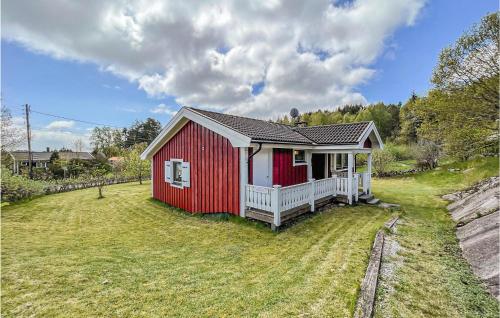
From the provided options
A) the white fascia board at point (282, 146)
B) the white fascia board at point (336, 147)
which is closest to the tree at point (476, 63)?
the white fascia board at point (336, 147)

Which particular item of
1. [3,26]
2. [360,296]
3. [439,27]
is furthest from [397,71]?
[3,26]

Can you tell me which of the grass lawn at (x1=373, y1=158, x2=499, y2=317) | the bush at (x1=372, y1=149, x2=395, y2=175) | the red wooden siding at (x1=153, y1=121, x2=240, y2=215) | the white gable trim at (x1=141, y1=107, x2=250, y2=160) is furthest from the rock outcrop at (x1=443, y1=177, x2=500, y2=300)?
the bush at (x1=372, y1=149, x2=395, y2=175)

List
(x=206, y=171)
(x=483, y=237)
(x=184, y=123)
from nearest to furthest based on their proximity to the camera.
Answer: (x=483, y=237) → (x=206, y=171) → (x=184, y=123)

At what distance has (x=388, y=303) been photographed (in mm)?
2996

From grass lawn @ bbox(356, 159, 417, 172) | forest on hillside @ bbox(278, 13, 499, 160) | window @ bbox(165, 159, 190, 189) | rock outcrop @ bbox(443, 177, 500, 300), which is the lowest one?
rock outcrop @ bbox(443, 177, 500, 300)

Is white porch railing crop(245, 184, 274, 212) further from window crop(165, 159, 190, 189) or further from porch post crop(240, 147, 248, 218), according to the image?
window crop(165, 159, 190, 189)

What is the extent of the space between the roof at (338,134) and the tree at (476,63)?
176 inches

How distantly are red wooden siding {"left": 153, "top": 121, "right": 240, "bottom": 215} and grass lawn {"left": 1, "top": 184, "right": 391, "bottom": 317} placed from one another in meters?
0.77

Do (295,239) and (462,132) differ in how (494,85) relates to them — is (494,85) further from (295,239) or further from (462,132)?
(295,239)

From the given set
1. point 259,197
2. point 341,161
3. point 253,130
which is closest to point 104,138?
point 253,130

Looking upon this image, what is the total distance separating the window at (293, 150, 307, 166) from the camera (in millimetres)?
9383

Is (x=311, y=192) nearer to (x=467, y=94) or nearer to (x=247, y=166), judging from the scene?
(x=247, y=166)

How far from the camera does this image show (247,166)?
24.2ft

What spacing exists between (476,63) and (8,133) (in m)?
27.5
